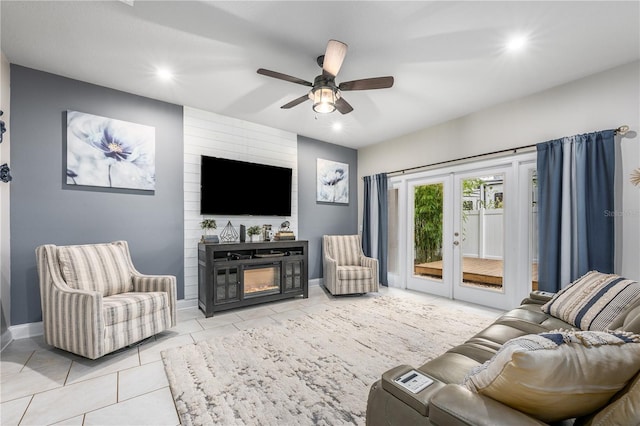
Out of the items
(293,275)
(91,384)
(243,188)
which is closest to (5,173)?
(91,384)

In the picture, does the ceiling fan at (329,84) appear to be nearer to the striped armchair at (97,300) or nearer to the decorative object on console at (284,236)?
the decorative object on console at (284,236)

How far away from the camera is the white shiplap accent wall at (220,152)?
3723 mm

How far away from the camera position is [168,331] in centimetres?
292

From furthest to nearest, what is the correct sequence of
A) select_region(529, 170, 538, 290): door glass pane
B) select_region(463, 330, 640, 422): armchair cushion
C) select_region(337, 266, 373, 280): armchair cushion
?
select_region(337, 266, 373, 280): armchair cushion, select_region(529, 170, 538, 290): door glass pane, select_region(463, 330, 640, 422): armchair cushion

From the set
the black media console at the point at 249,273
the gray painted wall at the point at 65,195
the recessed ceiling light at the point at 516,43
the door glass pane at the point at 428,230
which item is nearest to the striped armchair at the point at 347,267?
the black media console at the point at 249,273

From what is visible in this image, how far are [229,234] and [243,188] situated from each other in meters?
0.71

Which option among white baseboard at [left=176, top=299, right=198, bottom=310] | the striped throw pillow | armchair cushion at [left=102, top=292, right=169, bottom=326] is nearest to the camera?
the striped throw pillow

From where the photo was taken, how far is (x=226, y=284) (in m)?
3.52

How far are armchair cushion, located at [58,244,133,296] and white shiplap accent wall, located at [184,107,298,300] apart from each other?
2.90 ft

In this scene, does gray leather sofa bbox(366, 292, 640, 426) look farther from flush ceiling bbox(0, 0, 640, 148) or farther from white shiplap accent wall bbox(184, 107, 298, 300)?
white shiplap accent wall bbox(184, 107, 298, 300)

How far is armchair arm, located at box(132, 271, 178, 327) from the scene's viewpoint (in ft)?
9.20

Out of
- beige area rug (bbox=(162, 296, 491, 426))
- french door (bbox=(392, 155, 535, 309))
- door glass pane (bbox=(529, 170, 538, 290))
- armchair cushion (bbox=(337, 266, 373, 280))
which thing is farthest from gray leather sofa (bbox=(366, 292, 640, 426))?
armchair cushion (bbox=(337, 266, 373, 280))

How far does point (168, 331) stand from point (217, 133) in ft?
8.65

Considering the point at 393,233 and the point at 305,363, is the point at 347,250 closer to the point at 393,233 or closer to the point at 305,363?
the point at 393,233
